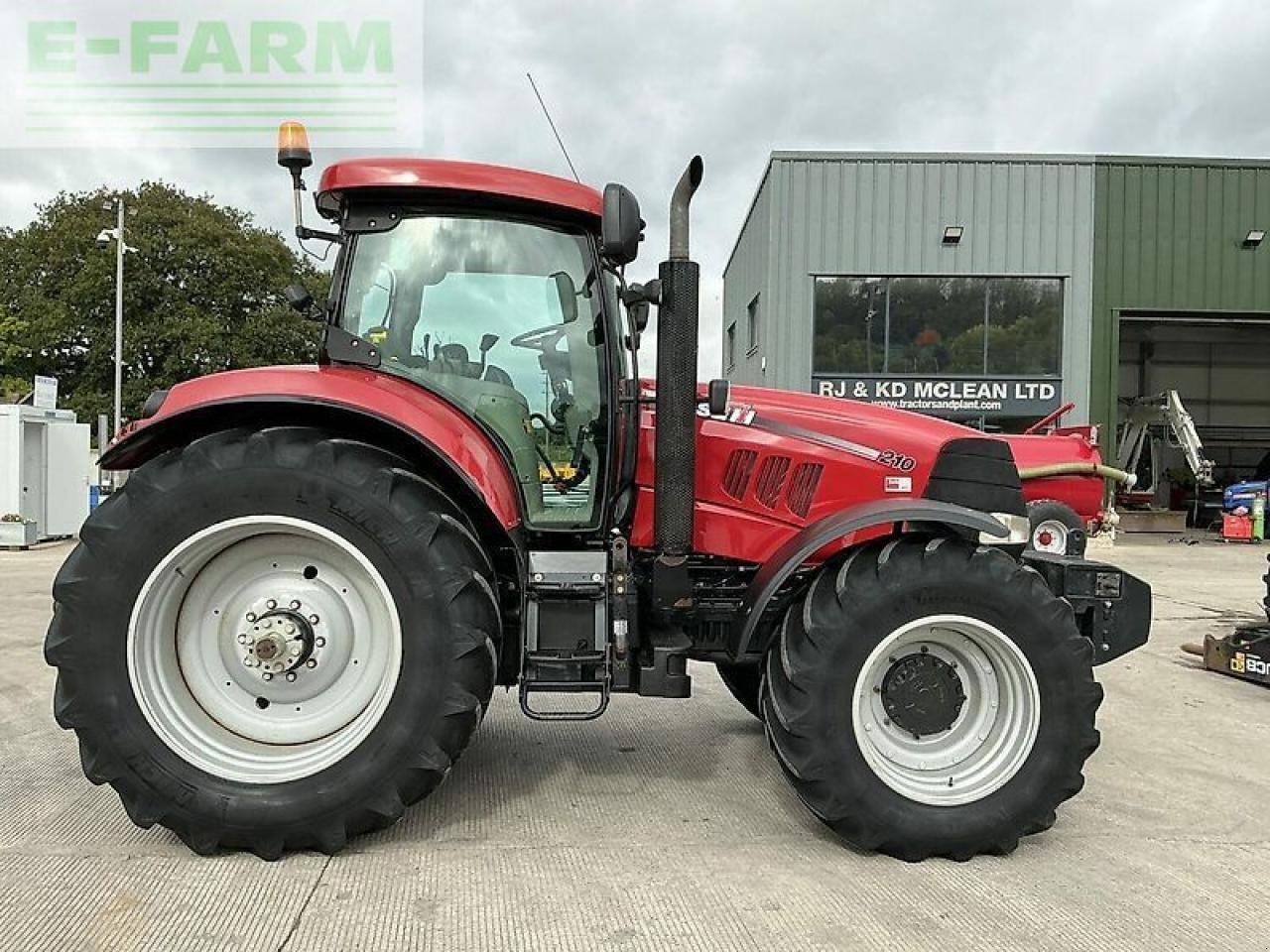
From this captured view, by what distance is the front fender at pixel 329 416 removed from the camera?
3.11 m

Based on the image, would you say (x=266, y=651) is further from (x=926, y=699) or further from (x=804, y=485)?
(x=926, y=699)

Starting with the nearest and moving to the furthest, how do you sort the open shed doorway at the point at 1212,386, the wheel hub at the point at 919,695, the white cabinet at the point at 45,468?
the wheel hub at the point at 919,695
the white cabinet at the point at 45,468
the open shed doorway at the point at 1212,386

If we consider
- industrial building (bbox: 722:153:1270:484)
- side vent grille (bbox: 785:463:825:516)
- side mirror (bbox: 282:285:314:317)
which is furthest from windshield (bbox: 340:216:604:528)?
industrial building (bbox: 722:153:1270:484)

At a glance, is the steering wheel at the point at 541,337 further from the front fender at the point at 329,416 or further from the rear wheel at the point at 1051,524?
the rear wheel at the point at 1051,524

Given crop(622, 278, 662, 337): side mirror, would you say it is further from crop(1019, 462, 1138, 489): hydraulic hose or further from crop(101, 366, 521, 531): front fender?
crop(1019, 462, 1138, 489): hydraulic hose

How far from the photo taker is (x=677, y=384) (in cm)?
329

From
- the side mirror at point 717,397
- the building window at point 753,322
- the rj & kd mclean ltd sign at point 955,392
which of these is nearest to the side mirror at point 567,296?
the side mirror at point 717,397

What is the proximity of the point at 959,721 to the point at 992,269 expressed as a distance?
15476 mm

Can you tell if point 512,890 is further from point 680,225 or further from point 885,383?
point 885,383

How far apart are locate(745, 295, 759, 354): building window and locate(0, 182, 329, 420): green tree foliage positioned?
44.6 feet

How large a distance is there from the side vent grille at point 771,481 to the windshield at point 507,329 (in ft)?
2.07

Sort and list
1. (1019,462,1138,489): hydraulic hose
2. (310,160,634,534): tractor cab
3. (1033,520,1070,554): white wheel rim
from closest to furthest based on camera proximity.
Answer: (310,160,634,534): tractor cab, (1033,520,1070,554): white wheel rim, (1019,462,1138,489): hydraulic hose

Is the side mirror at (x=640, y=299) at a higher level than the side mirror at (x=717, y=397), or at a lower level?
higher

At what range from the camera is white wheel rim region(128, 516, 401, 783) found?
10.2ft
